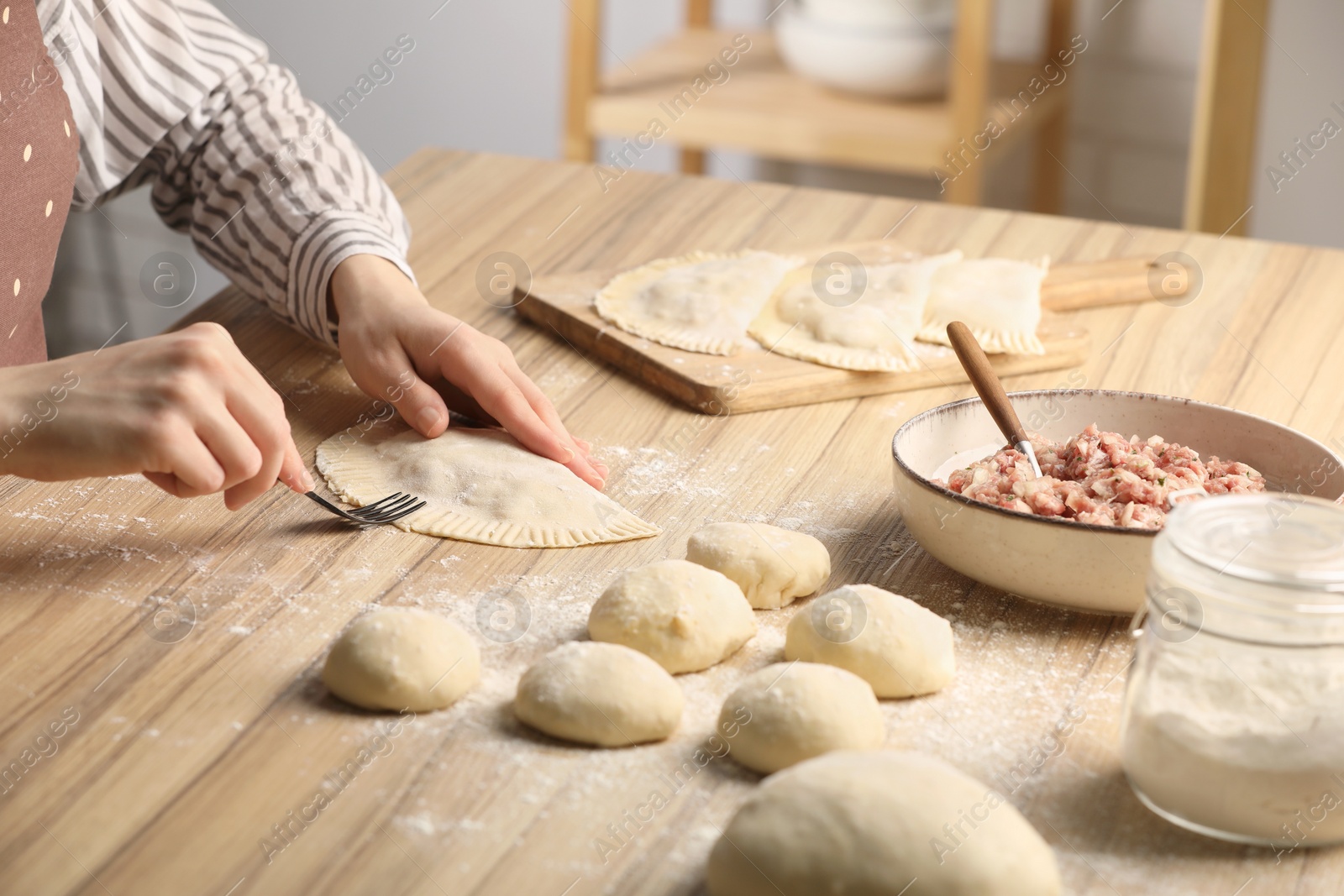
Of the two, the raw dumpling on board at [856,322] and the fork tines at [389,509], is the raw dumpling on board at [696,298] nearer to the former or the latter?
the raw dumpling on board at [856,322]

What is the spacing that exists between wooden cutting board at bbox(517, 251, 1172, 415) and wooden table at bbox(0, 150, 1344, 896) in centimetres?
2

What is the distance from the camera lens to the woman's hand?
1265 mm

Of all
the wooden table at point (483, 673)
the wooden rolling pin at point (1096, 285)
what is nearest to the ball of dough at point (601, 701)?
the wooden table at point (483, 673)

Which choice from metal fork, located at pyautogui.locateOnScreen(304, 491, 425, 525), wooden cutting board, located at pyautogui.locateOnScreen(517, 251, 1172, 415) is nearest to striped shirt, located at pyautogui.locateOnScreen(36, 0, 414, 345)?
wooden cutting board, located at pyautogui.locateOnScreen(517, 251, 1172, 415)

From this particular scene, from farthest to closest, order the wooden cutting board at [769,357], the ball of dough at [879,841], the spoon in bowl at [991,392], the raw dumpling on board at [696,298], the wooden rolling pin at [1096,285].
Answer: the wooden rolling pin at [1096,285]
the raw dumpling on board at [696,298]
the wooden cutting board at [769,357]
the spoon in bowl at [991,392]
the ball of dough at [879,841]

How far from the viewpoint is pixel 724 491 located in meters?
1.24

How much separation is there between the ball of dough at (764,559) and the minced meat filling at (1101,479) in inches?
5.4

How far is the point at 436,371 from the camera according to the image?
4.35 feet

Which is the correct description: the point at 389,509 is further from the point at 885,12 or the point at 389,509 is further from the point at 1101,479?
the point at 885,12

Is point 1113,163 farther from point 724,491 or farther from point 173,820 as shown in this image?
point 173,820

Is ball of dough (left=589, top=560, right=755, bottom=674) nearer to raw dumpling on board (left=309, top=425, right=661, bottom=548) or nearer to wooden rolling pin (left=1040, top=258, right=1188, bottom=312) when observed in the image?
raw dumpling on board (left=309, top=425, right=661, bottom=548)

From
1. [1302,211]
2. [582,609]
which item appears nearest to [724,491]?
[582,609]

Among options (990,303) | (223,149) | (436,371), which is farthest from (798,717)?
(223,149)

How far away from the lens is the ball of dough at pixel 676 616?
3.12ft
